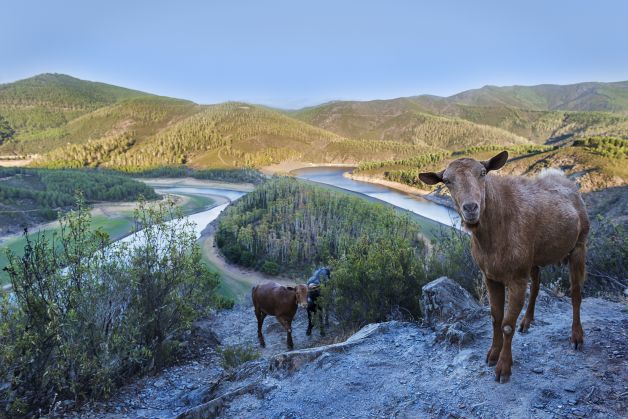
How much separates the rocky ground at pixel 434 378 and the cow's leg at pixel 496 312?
25 centimetres

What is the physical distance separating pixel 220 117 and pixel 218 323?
15960cm

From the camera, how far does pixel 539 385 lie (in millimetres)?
A: 4887

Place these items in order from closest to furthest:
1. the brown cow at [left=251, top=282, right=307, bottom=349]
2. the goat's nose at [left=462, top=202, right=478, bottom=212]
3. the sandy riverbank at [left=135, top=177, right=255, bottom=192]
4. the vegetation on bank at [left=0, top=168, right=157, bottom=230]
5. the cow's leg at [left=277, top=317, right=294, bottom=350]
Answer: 1. the goat's nose at [left=462, top=202, right=478, bottom=212]
2. the brown cow at [left=251, top=282, right=307, bottom=349]
3. the cow's leg at [left=277, top=317, right=294, bottom=350]
4. the vegetation on bank at [left=0, top=168, right=157, bottom=230]
5. the sandy riverbank at [left=135, top=177, right=255, bottom=192]

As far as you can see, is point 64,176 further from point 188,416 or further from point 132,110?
point 132,110

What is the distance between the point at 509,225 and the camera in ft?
15.1

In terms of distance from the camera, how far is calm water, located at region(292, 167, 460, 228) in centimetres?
5499

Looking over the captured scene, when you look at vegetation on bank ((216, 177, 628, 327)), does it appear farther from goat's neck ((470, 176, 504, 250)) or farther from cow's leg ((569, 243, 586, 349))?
goat's neck ((470, 176, 504, 250))

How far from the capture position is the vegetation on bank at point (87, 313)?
6793 mm

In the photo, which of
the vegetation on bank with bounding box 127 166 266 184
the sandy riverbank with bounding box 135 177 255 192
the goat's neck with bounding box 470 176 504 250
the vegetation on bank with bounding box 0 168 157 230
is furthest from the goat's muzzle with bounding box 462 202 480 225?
the vegetation on bank with bounding box 127 166 266 184

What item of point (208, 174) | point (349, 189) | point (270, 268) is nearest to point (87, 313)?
point (270, 268)

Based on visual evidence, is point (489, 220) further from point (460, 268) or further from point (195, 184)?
point (195, 184)

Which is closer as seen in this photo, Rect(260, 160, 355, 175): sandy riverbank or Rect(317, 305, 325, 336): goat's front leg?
Rect(317, 305, 325, 336): goat's front leg

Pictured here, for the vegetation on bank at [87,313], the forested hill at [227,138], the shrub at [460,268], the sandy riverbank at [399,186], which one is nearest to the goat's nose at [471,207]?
the vegetation on bank at [87,313]

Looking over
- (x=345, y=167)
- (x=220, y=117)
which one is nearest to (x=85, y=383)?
(x=345, y=167)
